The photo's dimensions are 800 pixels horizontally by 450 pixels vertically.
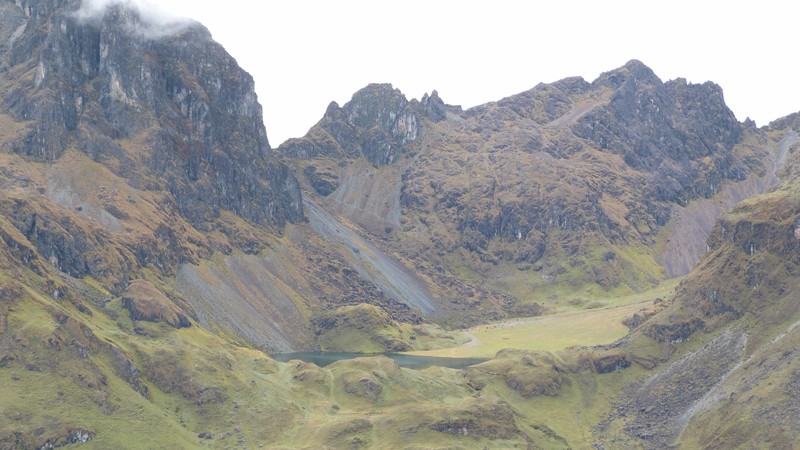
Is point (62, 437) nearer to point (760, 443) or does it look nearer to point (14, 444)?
point (14, 444)

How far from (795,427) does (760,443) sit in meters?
9.22

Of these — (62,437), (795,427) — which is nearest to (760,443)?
(795,427)

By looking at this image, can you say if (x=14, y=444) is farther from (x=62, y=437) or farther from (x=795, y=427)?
(x=795, y=427)

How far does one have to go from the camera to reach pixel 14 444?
192 meters

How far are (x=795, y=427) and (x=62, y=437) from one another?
7245 inches

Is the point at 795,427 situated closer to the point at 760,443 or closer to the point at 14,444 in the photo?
the point at 760,443

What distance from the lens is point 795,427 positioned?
195500 mm

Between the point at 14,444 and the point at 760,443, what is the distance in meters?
185

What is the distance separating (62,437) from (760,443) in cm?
17628

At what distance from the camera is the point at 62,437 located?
19950 cm

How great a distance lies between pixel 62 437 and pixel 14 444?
36.9ft

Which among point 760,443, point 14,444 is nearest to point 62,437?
point 14,444
